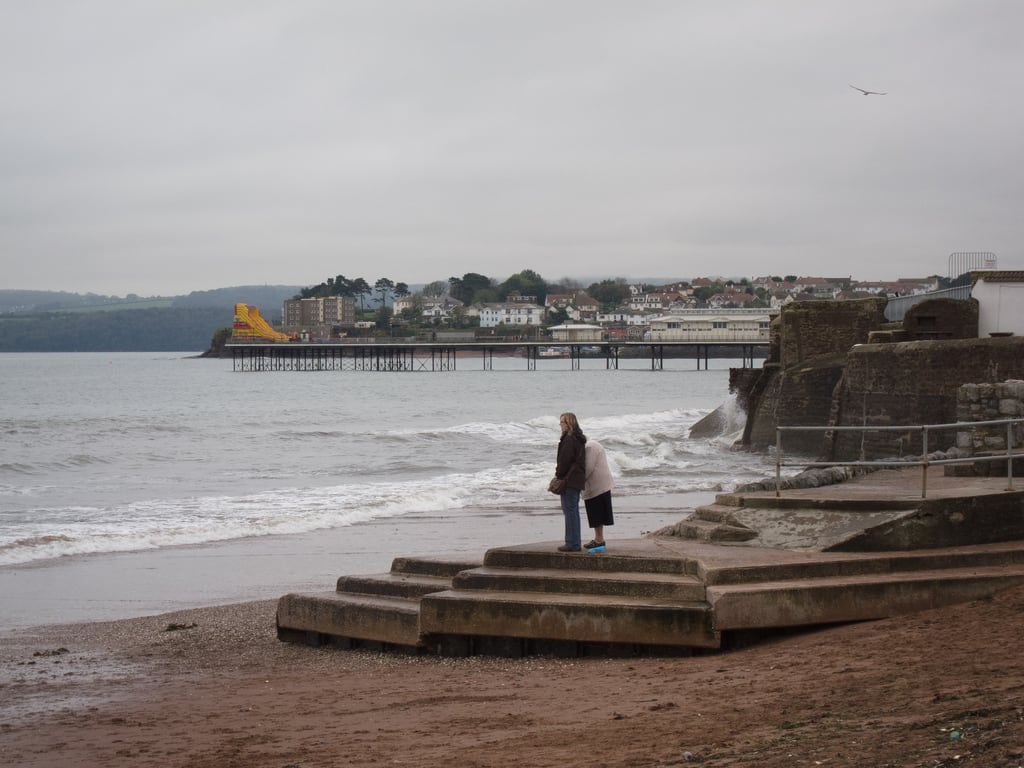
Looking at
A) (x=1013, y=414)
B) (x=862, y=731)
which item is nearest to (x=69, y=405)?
(x=1013, y=414)

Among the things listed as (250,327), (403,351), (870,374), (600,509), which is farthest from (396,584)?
(250,327)

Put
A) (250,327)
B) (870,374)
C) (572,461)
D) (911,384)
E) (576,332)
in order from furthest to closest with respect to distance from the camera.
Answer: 1. (576,332)
2. (250,327)
3. (870,374)
4. (911,384)
5. (572,461)

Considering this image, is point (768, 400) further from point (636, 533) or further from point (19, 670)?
point (19, 670)

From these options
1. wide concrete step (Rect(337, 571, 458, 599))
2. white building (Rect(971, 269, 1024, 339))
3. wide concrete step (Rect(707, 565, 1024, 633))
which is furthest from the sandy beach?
white building (Rect(971, 269, 1024, 339))

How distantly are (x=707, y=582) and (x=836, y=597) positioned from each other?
0.94 meters

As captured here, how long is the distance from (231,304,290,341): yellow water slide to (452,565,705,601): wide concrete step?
160751 mm

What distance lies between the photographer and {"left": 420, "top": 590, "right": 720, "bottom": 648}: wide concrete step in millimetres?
8703

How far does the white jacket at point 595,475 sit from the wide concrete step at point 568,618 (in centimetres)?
131

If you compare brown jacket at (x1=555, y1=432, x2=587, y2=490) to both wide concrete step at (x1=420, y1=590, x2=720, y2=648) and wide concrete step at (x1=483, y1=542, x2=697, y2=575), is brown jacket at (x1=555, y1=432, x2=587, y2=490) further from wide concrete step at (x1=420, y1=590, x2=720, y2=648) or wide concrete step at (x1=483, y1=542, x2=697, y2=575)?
wide concrete step at (x1=420, y1=590, x2=720, y2=648)

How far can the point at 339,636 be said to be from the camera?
9.98m

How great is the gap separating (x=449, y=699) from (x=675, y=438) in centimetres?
3089

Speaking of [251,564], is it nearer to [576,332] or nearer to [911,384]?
[911,384]

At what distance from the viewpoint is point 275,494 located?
23.5 m

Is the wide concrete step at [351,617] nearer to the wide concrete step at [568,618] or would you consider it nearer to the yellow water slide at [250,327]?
the wide concrete step at [568,618]
